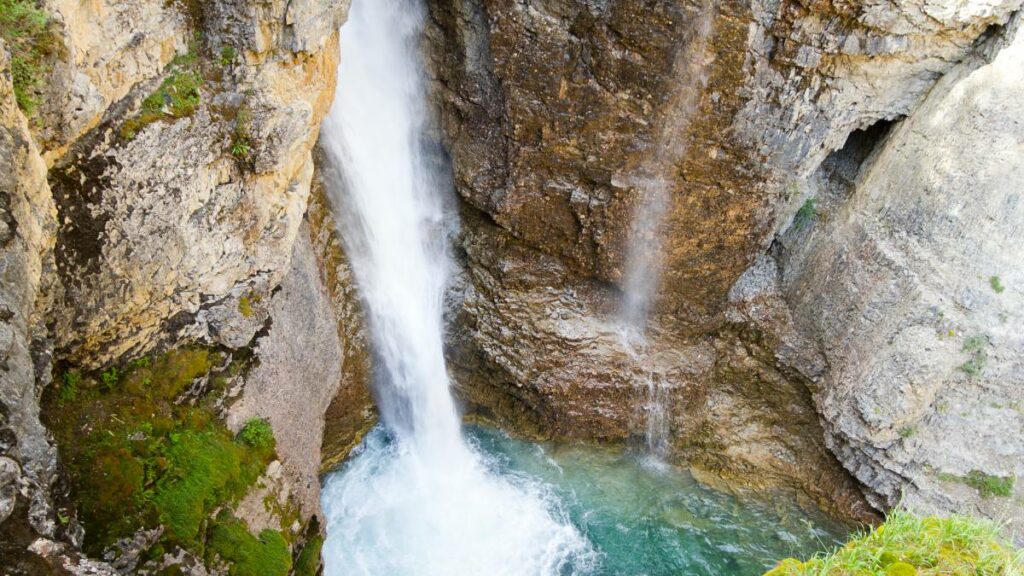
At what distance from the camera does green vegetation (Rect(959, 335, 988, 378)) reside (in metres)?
10.9

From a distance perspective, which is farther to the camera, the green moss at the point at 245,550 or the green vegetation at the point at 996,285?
the green vegetation at the point at 996,285

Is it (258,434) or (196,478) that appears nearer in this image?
(196,478)

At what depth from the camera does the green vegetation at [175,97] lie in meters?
6.85

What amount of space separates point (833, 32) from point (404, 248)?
828cm

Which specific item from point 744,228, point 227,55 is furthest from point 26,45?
point 744,228

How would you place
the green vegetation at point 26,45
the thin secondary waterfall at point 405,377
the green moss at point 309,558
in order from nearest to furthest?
the green vegetation at point 26,45, the green moss at point 309,558, the thin secondary waterfall at point 405,377

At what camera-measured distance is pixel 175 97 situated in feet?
23.7

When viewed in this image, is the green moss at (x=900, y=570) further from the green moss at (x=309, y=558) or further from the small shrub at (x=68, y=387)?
the small shrub at (x=68, y=387)

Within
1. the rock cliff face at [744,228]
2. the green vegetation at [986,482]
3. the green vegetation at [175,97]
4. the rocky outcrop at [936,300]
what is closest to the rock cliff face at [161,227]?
the green vegetation at [175,97]

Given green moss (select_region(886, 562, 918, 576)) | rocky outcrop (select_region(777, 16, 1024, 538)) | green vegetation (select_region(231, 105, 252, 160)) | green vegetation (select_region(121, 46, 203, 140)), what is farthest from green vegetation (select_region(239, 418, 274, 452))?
rocky outcrop (select_region(777, 16, 1024, 538))

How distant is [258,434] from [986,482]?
11.9 metres

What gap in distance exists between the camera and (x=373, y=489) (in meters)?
12.6

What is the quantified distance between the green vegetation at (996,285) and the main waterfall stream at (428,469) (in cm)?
519

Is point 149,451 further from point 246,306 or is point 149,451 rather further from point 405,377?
point 405,377
